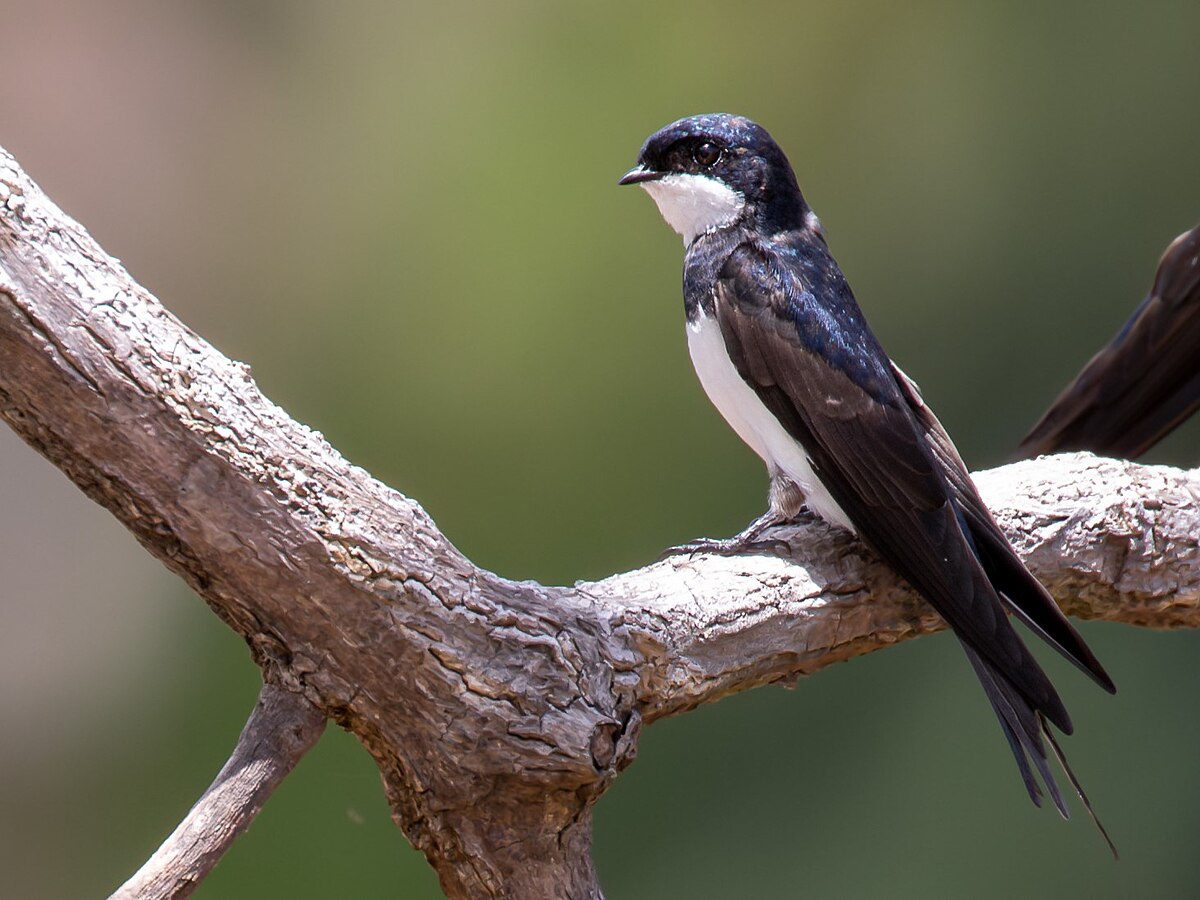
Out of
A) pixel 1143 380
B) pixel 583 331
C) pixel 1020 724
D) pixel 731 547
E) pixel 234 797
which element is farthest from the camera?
pixel 583 331

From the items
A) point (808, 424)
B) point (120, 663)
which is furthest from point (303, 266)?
point (808, 424)

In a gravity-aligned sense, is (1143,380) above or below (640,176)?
below

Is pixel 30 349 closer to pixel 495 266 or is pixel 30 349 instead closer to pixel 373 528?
pixel 373 528

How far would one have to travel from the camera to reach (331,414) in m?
2.63

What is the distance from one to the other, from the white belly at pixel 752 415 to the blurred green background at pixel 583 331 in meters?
1.15

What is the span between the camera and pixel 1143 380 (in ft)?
6.07

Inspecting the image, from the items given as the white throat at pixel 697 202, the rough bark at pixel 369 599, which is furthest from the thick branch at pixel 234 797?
the white throat at pixel 697 202

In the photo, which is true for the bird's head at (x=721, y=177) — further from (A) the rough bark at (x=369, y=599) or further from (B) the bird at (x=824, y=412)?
(A) the rough bark at (x=369, y=599)

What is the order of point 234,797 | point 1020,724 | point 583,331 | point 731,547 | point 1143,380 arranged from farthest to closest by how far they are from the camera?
1. point 583,331
2. point 1143,380
3. point 731,547
4. point 1020,724
5. point 234,797

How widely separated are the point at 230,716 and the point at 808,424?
147cm

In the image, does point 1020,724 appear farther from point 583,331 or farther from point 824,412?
point 583,331

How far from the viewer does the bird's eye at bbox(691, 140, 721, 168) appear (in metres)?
1.56

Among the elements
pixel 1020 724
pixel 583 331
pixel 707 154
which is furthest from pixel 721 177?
pixel 583 331

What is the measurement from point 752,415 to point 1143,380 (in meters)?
0.69
